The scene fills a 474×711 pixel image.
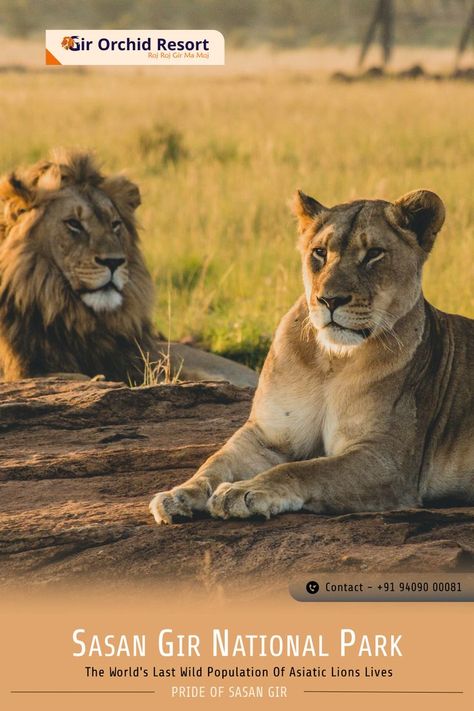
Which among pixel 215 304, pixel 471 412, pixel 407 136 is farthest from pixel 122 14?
pixel 471 412

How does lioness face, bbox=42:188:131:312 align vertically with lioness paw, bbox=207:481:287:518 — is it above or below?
above

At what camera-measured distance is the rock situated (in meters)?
3.64

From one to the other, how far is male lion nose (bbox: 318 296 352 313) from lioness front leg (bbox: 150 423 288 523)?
1.90ft

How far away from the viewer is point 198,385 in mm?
5527

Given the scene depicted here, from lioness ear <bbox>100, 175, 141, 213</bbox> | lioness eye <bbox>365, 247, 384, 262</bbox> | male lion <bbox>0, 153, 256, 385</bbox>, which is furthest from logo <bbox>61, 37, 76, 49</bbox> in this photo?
lioness eye <bbox>365, 247, 384, 262</bbox>

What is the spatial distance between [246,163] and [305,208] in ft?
32.9

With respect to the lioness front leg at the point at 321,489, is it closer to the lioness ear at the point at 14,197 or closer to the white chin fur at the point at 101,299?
Result: the white chin fur at the point at 101,299

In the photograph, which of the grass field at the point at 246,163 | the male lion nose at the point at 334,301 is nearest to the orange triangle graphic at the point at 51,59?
the grass field at the point at 246,163

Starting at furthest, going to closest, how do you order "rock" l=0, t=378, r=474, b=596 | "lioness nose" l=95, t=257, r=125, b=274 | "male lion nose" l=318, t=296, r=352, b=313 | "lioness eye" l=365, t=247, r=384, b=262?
1. "lioness nose" l=95, t=257, r=125, b=274
2. "lioness eye" l=365, t=247, r=384, b=262
3. "male lion nose" l=318, t=296, r=352, b=313
4. "rock" l=0, t=378, r=474, b=596

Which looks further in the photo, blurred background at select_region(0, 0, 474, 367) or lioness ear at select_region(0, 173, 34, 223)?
blurred background at select_region(0, 0, 474, 367)

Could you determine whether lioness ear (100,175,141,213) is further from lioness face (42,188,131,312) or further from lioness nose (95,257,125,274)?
lioness nose (95,257,125,274)

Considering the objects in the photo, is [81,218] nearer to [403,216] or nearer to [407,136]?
[403,216]

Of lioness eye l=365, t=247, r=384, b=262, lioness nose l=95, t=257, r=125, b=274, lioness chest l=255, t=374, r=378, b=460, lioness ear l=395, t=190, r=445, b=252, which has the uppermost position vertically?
lioness nose l=95, t=257, r=125, b=274

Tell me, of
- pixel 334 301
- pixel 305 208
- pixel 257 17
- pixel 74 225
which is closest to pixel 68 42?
pixel 74 225
